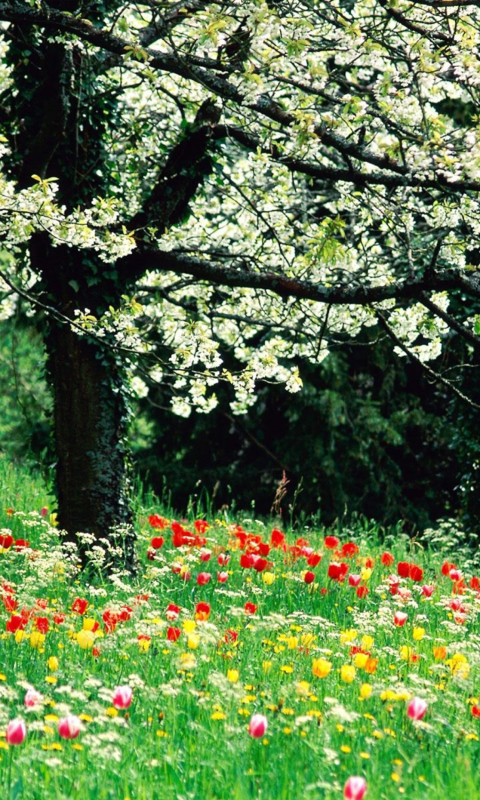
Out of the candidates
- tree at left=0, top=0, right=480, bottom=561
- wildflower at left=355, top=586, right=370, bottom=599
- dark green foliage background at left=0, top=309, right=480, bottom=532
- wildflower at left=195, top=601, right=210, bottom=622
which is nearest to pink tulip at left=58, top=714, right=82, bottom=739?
wildflower at left=195, top=601, right=210, bottom=622

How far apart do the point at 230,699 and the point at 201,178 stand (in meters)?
3.87

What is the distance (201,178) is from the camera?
19.7ft

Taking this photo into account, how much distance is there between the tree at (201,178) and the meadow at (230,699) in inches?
45.4

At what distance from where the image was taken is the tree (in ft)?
14.4

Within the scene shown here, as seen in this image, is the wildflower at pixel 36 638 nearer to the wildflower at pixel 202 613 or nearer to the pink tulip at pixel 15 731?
the wildflower at pixel 202 613

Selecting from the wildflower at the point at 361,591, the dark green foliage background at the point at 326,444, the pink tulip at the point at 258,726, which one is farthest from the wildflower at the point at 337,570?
the dark green foliage background at the point at 326,444

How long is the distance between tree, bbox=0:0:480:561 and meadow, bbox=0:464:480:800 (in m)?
1.15

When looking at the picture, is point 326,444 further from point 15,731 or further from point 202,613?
point 15,731

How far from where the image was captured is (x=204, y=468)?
1277cm

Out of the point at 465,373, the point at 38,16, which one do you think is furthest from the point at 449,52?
the point at 465,373

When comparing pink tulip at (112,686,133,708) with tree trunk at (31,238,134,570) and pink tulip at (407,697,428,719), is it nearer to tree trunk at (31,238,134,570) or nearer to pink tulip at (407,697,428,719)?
pink tulip at (407,697,428,719)

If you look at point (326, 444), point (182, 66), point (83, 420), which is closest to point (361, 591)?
point (83, 420)

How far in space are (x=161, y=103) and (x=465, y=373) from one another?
4.06m

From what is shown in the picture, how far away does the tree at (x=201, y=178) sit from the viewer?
4387 millimetres
